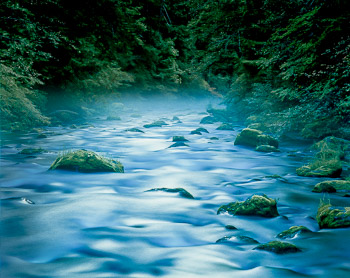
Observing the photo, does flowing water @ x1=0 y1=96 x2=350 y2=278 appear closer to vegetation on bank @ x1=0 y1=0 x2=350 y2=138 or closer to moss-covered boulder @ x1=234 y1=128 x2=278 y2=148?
moss-covered boulder @ x1=234 y1=128 x2=278 y2=148

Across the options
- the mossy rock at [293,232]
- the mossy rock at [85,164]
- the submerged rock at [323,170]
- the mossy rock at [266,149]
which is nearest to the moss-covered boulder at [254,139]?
the mossy rock at [266,149]

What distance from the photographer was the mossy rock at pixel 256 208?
4.06m

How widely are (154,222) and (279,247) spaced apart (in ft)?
5.02

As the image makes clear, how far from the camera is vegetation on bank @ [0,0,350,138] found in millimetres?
7324

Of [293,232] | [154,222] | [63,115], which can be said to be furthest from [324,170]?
[63,115]

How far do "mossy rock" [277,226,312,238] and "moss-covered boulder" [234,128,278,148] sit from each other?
5955 millimetres

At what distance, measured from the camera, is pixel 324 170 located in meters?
6.12

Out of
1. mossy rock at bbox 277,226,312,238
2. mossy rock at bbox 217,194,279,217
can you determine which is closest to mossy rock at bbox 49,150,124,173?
mossy rock at bbox 217,194,279,217

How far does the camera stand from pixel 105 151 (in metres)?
9.21

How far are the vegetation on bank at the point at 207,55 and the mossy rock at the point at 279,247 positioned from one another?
4.12 meters

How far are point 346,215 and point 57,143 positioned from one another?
824 centimetres

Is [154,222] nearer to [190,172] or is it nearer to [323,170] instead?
[190,172]

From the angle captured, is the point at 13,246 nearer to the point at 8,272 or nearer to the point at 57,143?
the point at 8,272

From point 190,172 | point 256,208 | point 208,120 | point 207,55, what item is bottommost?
point 190,172
